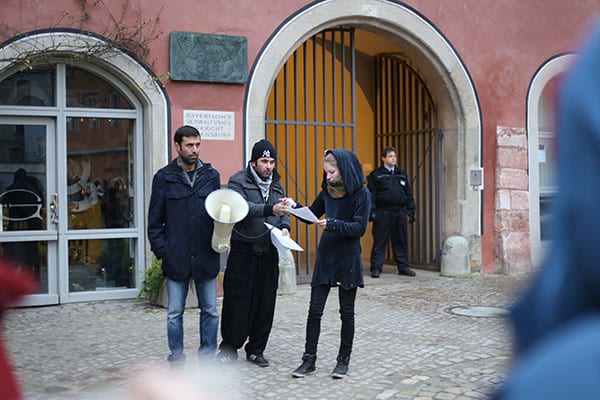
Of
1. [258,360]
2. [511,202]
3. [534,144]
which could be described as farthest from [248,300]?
[534,144]

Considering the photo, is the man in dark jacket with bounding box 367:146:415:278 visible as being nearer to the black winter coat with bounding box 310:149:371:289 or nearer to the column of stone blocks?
the column of stone blocks

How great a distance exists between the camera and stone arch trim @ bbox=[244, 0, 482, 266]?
9461mm

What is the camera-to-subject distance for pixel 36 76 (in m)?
8.55

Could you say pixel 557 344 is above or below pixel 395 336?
above

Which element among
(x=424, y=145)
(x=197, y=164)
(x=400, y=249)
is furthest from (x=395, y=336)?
(x=424, y=145)

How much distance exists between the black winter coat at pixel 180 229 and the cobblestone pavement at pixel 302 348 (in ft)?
2.50

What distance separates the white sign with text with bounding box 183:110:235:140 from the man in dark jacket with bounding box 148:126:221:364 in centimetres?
322

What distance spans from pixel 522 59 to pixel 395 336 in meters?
6.03

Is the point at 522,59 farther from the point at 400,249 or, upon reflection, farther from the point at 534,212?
the point at 400,249

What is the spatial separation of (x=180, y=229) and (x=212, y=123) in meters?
3.60

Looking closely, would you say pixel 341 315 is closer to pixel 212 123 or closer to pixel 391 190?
pixel 212 123

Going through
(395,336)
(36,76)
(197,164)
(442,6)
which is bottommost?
(395,336)

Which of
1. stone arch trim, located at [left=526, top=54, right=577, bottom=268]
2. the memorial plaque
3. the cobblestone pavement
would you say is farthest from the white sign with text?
stone arch trim, located at [left=526, top=54, right=577, bottom=268]

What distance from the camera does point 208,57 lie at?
9109 millimetres
